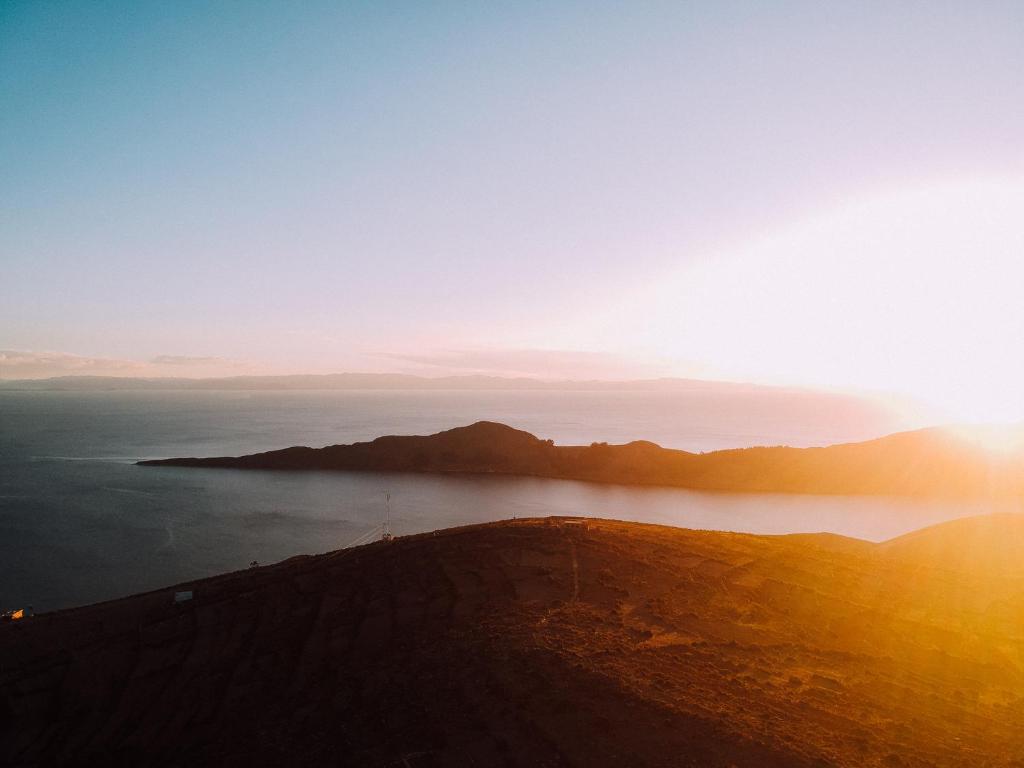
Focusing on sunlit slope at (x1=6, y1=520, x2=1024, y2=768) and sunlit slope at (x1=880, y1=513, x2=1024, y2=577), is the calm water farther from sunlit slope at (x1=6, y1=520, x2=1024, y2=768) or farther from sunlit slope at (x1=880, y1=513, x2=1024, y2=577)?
sunlit slope at (x1=6, y1=520, x2=1024, y2=768)

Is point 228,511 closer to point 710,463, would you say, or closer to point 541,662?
point 541,662

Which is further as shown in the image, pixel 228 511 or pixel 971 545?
pixel 228 511

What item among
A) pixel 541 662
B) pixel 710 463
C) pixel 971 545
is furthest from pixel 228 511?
pixel 971 545

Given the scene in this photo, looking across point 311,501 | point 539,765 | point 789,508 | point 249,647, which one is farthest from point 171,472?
point 539,765

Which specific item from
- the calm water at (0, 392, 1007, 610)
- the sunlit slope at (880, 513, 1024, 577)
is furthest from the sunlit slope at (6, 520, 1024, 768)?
the calm water at (0, 392, 1007, 610)

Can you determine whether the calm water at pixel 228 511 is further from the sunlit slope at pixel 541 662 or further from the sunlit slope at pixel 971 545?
the sunlit slope at pixel 541 662

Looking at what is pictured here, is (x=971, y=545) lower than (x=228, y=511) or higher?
higher

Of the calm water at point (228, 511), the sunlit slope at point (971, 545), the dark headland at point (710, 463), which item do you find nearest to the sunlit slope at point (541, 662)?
the sunlit slope at point (971, 545)
